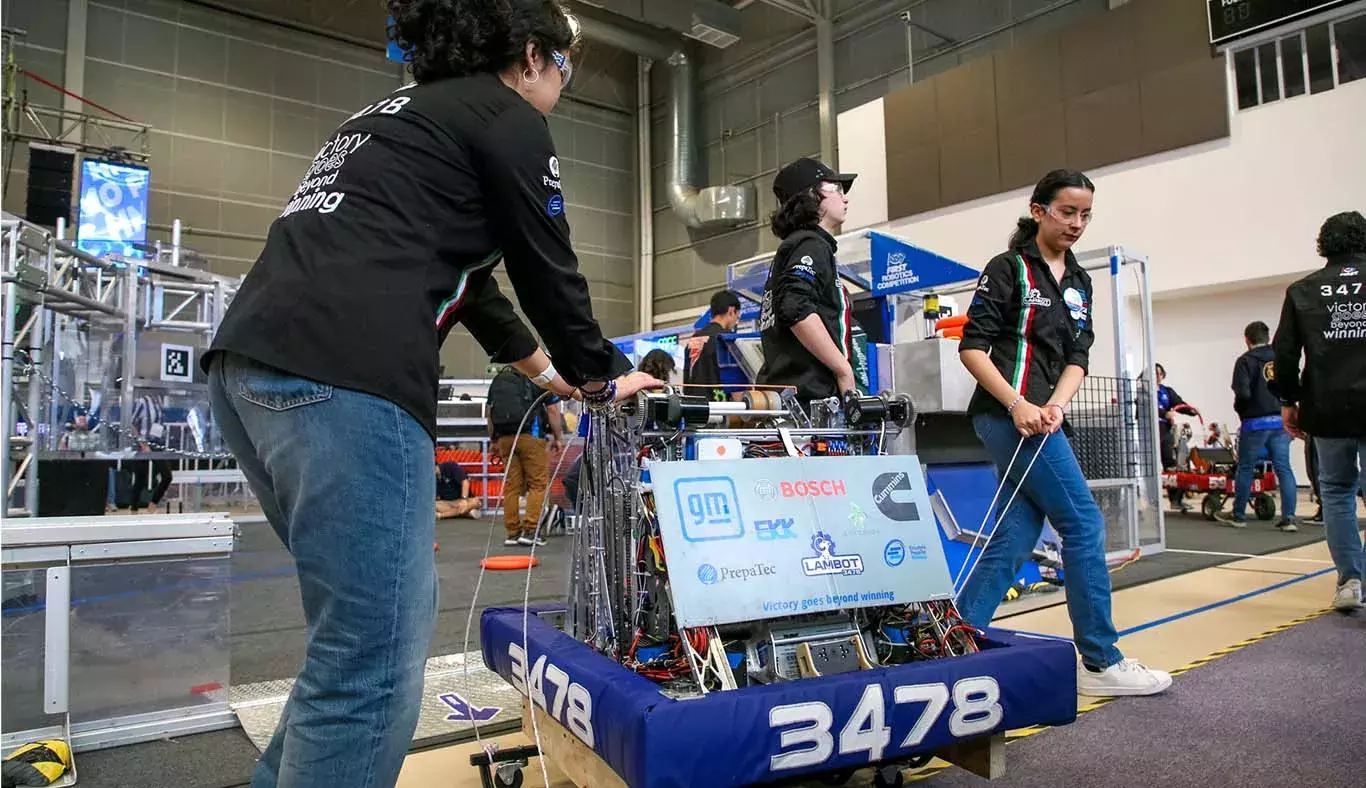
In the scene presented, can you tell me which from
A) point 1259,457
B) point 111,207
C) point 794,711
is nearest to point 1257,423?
point 1259,457

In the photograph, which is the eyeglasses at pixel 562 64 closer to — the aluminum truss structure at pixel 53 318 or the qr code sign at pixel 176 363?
the aluminum truss structure at pixel 53 318

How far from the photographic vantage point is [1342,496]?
3.39 meters

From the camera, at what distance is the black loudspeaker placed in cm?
1103

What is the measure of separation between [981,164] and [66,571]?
1187cm

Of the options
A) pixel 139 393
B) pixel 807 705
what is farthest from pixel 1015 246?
pixel 139 393

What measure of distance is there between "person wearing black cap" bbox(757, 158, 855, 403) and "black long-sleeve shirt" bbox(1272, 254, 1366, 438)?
82.9 inches

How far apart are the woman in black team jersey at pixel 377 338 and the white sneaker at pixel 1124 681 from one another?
6.72 feet

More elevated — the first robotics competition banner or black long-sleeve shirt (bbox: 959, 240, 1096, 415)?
black long-sleeve shirt (bbox: 959, 240, 1096, 415)

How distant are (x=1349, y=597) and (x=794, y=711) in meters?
3.26

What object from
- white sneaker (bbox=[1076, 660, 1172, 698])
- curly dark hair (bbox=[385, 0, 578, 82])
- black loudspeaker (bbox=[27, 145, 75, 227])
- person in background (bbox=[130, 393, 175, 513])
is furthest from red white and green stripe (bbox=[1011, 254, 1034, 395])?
black loudspeaker (bbox=[27, 145, 75, 227])

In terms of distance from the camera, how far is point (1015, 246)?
8.67 feet

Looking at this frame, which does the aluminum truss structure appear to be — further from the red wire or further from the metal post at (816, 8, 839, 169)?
the metal post at (816, 8, 839, 169)

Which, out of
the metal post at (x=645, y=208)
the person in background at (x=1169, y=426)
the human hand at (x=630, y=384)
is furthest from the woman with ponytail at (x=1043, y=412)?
the metal post at (x=645, y=208)

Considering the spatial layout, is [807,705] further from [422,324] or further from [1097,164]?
[1097,164]
